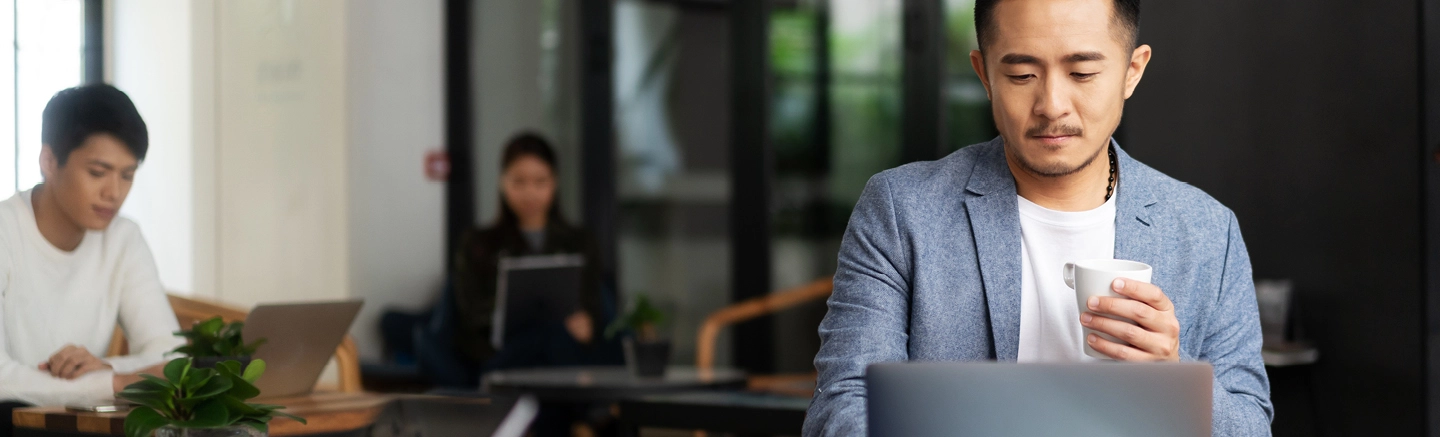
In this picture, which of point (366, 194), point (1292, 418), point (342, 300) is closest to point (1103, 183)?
point (342, 300)

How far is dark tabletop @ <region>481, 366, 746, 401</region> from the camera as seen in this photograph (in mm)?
3412

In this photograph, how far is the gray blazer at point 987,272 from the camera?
1.61 meters

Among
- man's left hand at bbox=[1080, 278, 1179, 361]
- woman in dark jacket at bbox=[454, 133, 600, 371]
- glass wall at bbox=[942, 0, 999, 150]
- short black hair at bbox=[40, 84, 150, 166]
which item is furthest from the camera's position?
glass wall at bbox=[942, 0, 999, 150]

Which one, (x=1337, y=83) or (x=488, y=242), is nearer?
(x=1337, y=83)

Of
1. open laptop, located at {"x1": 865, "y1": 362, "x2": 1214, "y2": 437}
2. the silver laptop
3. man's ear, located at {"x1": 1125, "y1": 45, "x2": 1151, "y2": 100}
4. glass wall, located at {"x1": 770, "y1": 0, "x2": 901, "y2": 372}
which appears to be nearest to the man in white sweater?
the silver laptop

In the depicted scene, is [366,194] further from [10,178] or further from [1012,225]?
→ [1012,225]

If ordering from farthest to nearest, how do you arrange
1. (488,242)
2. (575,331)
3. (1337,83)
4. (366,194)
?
(366,194), (488,242), (575,331), (1337,83)

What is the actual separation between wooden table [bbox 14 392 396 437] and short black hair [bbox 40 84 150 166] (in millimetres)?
414

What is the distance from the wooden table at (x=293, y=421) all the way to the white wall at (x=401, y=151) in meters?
2.87

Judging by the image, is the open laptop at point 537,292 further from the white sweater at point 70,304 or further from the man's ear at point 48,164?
the man's ear at point 48,164

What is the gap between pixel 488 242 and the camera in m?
4.80

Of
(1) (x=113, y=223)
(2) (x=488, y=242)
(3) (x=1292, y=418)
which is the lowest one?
(3) (x=1292, y=418)

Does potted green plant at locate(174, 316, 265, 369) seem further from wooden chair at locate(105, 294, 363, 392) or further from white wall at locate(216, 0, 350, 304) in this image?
white wall at locate(216, 0, 350, 304)

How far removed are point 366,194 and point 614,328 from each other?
2.10 metres
